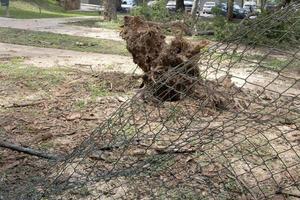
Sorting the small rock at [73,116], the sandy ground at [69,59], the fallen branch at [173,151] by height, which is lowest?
the small rock at [73,116]

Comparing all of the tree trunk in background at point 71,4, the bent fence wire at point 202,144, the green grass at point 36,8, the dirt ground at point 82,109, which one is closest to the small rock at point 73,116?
the dirt ground at point 82,109

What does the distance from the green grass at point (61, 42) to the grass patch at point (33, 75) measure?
3469 mm

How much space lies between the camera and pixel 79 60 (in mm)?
10875

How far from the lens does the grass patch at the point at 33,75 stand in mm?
7996

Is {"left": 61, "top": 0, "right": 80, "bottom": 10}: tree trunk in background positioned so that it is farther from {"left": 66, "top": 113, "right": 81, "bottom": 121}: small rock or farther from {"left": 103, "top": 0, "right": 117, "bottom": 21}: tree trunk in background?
{"left": 66, "top": 113, "right": 81, "bottom": 121}: small rock

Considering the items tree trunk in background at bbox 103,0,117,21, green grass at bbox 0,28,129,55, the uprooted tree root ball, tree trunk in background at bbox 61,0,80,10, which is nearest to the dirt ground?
the uprooted tree root ball

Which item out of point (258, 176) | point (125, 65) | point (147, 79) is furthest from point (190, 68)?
point (125, 65)

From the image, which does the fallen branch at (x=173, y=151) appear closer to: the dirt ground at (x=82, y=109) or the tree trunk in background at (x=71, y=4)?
the dirt ground at (x=82, y=109)

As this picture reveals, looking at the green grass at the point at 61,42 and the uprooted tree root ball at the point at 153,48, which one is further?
the green grass at the point at 61,42

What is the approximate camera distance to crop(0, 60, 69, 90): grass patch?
800cm

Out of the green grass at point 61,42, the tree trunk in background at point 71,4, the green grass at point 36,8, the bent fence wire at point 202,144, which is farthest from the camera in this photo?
the tree trunk in background at point 71,4

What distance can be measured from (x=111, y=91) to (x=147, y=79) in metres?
0.69

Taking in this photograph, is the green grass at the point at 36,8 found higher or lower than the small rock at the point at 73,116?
higher

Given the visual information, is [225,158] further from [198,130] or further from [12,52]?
→ [12,52]
